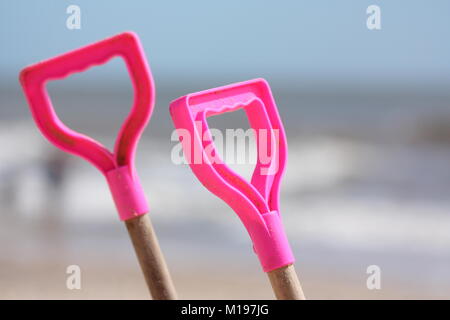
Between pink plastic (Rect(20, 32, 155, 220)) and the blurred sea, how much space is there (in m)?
2.75

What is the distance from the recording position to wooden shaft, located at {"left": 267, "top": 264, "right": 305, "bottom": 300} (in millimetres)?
905

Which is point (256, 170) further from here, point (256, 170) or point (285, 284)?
point (285, 284)

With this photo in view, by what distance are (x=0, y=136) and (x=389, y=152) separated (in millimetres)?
3578

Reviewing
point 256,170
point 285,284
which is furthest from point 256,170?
point 285,284

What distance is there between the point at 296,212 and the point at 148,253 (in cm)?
428

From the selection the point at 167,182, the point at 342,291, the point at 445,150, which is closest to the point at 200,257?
the point at 342,291

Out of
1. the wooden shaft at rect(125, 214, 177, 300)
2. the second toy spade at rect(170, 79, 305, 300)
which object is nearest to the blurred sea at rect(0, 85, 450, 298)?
the second toy spade at rect(170, 79, 305, 300)

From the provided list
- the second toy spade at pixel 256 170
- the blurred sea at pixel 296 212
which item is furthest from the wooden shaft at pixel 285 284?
the blurred sea at pixel 296 212

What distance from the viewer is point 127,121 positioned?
2.96ft

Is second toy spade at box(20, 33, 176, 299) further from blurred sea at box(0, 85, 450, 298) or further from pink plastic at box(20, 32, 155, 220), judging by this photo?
blurred sea at box(0, 85, 450, 298)

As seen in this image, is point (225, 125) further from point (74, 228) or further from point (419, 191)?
point (74, 228)

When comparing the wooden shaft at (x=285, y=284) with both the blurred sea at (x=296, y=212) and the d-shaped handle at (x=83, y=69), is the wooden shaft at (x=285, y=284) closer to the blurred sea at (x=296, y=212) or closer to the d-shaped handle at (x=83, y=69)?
the d-shaped handle at (x=83, y=69)

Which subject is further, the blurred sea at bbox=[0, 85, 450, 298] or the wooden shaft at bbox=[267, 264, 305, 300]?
the blurred sea at bbox=[0, 85, 450, 298]

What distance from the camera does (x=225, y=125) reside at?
875 cm
